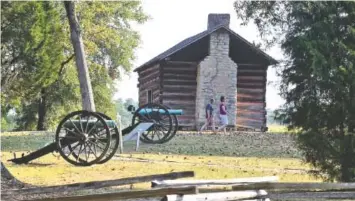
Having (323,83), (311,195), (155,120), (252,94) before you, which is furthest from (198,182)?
(252,94)

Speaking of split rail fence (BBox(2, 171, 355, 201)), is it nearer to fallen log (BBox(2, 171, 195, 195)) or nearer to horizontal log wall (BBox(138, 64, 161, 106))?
fallen log (BBox(2, 171, 195, 195))

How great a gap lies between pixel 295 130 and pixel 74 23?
742cm

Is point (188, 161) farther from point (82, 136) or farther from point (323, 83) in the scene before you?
point (323, 83)

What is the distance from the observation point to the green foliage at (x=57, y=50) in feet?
69.8

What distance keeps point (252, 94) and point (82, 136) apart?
1462cm

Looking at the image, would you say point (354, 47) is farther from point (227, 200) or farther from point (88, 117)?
point (88, 117)

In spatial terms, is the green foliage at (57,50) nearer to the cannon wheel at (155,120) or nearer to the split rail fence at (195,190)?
the cannon wheel at (155,120)

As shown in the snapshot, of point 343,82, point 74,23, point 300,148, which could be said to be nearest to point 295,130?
point 300,148

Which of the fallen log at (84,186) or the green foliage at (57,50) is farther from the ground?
the green foliage at (57,50)

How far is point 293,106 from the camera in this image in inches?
351

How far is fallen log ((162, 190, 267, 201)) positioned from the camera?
4.93 metres

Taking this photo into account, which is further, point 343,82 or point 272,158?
point 272,158

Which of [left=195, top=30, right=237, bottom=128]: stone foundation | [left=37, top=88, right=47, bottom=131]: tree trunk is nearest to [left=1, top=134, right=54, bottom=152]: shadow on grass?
[left=195, top=30, right=237, bottom=128]: stone foundation

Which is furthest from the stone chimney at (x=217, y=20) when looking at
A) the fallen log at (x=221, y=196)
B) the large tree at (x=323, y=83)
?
the fallen log at (x=221, y=196)
